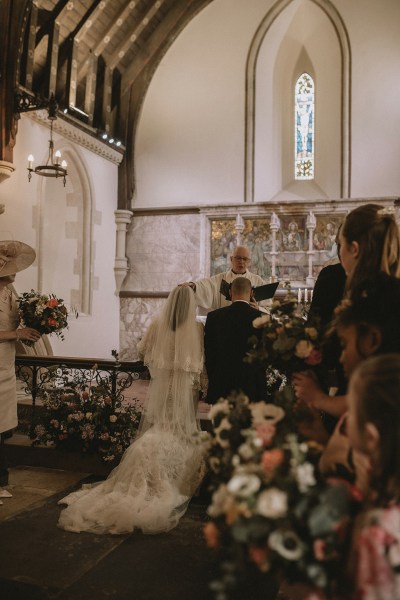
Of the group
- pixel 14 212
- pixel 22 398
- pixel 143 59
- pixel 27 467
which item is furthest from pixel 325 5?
pixel 27 467

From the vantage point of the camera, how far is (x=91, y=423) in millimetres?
4844

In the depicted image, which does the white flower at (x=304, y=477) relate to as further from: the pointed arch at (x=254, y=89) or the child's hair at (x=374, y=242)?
the pointed arch at (x=254, y=89)

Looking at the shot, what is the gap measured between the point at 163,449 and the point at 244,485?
2.63 metres

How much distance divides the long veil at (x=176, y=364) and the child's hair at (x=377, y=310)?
81.7 inches

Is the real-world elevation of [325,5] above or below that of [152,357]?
above

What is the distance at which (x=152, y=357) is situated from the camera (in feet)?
13.5

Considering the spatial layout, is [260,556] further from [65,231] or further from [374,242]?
[65,231]

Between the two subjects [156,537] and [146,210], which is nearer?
[156,537]

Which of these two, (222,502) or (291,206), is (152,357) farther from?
(291,206)

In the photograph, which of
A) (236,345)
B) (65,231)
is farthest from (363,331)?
(65,231)

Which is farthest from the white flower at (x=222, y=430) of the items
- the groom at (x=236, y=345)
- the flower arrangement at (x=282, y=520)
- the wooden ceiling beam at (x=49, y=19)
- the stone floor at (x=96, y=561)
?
the wooden ceiling beam at (x=49, y=19)

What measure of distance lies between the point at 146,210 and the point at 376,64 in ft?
15.8

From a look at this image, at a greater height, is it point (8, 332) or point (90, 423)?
point (8, 332)

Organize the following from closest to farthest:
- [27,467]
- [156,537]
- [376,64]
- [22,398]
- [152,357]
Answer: [156,537] → [152,357] → [27,467] → [22,398] → [376,64]
